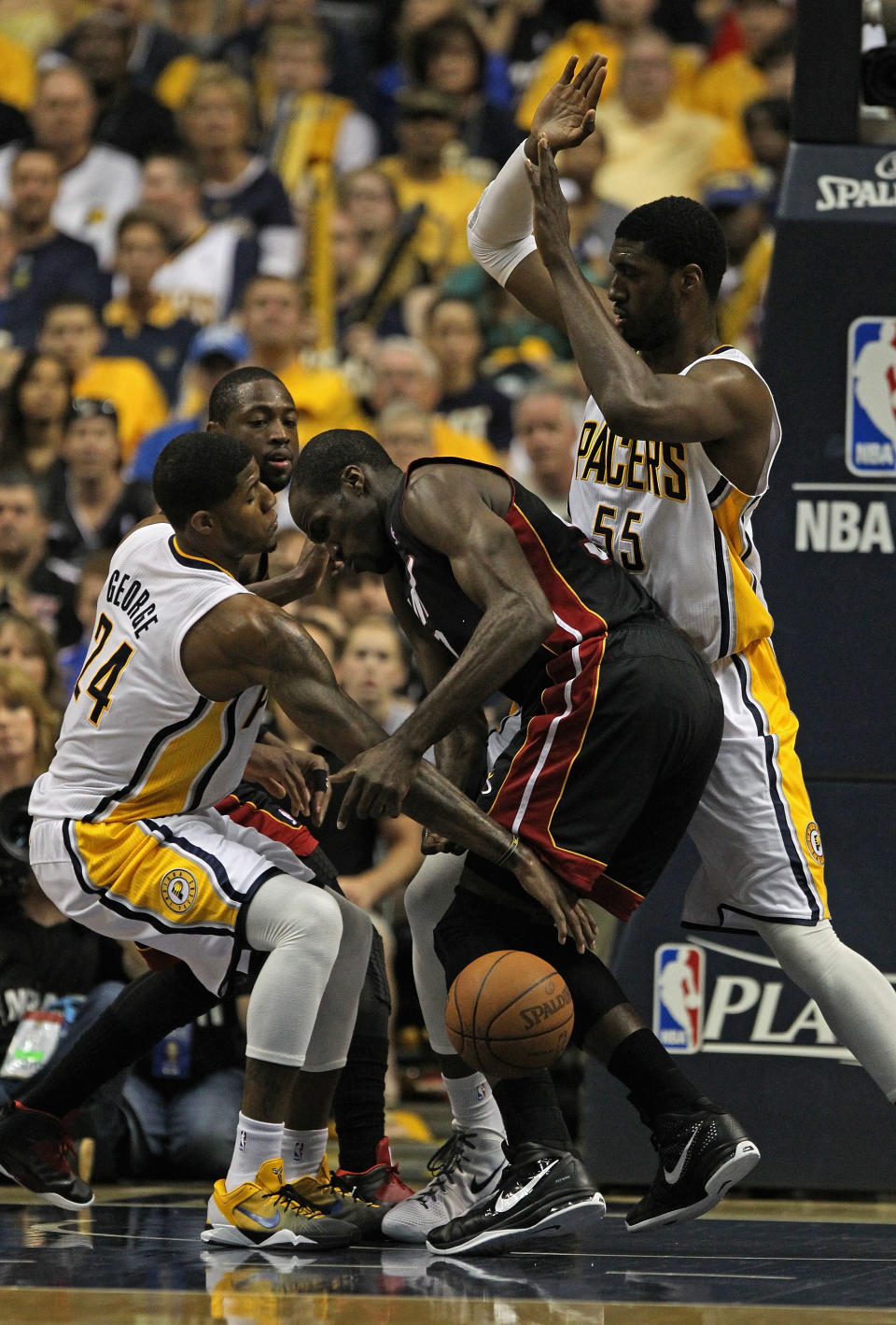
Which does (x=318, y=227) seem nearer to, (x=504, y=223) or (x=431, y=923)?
(x=504, y=223)

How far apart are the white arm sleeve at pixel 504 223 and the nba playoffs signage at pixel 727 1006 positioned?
6.73ft

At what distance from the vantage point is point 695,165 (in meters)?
11.5

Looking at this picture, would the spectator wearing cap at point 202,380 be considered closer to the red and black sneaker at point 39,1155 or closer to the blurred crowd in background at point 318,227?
the blurred crowd in background at point 318,227

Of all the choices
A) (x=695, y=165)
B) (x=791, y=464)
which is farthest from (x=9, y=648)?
(x=695, y=165)

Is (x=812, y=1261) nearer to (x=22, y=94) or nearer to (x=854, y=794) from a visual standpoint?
(x=854, y=794)

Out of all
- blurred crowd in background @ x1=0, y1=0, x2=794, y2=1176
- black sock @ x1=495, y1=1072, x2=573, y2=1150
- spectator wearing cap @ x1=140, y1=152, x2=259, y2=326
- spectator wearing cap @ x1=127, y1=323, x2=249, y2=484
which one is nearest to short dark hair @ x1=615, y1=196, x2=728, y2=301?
black sock @ x1=495, y1=1072, x2=573, y2=1150

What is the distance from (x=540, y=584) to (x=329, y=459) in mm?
589

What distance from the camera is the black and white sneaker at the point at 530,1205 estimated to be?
396 centimetres

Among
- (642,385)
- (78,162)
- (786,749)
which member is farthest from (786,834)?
(78,162)

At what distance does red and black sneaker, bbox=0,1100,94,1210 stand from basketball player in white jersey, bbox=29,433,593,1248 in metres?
0.59

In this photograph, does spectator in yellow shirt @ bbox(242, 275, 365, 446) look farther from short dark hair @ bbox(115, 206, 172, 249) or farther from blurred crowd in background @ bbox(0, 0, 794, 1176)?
short dark hair @ bbox(115, 206, 172, 249)

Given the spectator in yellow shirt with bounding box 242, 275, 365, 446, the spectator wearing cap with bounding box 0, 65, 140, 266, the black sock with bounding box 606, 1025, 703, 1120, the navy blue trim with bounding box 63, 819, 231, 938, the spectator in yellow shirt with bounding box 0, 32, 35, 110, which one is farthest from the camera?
the spectator in yellow shirt with bounding box 0, 32, 35, 110

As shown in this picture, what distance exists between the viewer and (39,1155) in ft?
15.3

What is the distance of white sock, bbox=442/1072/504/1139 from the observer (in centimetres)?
452
